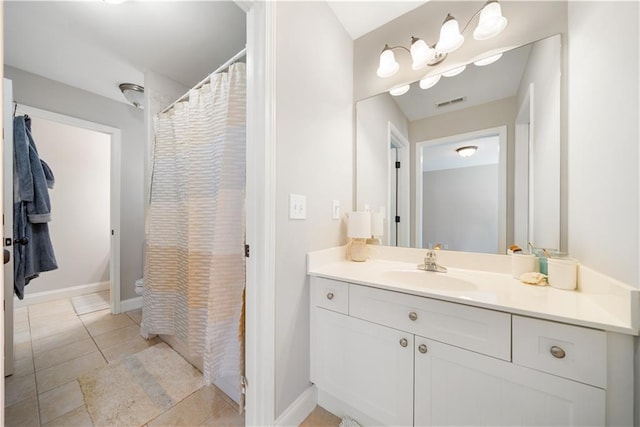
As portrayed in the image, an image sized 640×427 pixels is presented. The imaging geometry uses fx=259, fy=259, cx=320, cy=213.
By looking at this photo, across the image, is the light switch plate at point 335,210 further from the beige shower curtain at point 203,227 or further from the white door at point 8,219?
the white door at point 8,219

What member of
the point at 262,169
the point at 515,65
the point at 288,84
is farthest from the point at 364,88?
the point at 262,169

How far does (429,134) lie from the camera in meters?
1.60

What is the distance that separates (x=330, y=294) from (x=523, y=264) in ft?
3.04

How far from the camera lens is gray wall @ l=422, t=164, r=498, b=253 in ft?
4.65

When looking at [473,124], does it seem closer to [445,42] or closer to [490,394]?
[445,42]

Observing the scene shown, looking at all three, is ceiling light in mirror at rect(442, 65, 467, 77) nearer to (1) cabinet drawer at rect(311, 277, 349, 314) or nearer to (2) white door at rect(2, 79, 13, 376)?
(1) cabinet drawer at rect(311, 277, 349, 314)

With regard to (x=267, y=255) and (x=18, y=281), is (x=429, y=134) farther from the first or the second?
(x=18, y=281)

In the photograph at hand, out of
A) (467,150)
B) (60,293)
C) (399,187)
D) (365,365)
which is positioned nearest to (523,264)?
(467,150)

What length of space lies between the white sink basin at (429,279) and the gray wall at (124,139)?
8.70ft

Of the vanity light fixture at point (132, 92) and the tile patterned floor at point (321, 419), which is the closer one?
the tile patterned floor at point (321, 419)

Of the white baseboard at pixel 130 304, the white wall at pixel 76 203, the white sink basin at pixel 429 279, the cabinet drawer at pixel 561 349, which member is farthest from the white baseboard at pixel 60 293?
the cabinet drawer at pixel 561 349

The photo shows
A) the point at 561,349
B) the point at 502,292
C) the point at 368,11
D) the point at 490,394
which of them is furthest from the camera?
the point at 368,11

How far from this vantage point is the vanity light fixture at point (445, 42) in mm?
1274

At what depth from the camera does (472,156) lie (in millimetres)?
1480
